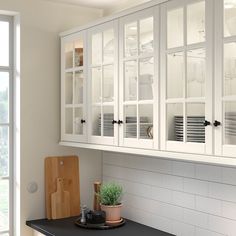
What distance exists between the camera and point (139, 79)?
2680 millimetres

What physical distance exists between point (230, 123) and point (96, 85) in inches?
51.5

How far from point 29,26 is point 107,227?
1.62 metres

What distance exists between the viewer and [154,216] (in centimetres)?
312

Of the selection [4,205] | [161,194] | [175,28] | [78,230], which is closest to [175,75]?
[175,28]

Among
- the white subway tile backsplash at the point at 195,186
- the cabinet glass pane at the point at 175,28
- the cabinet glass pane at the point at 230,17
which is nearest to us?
the cabinet glass pane at the point at 230,17

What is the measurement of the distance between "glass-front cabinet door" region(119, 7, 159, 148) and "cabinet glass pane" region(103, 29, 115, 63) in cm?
13

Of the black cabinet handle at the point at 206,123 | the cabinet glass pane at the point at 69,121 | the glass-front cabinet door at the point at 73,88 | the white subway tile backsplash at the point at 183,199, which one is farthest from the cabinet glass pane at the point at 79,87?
the black cabinet handle at the point at 206,123

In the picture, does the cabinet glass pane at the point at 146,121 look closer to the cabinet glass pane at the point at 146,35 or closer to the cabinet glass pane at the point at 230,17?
the cabinet glass pane at the point at 146,35

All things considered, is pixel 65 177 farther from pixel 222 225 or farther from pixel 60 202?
pixel 222 225

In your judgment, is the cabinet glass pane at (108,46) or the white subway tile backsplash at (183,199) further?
the cabinet glass pane at (108,46)

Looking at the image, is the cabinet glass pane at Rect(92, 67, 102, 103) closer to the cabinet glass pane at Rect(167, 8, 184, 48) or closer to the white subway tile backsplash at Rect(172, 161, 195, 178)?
the white subway tile backsplash at Rect(172, 161, 195, 178)

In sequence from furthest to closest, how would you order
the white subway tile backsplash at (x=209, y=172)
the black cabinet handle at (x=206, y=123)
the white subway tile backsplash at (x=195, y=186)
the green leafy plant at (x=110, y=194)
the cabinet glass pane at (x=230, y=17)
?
the green leafy plant at (x=110, y=194) < the white subway tile backsplash at (x=195, y=186) < the white subway tile backsplash at (x=209, y=172) < the black cabinet handle at (x=206, y=123) < the cabinet glass pane at (x=230, y=17)

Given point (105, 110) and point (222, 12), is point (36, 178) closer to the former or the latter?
point (105, 110)

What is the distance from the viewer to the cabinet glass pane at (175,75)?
2.34 metres
